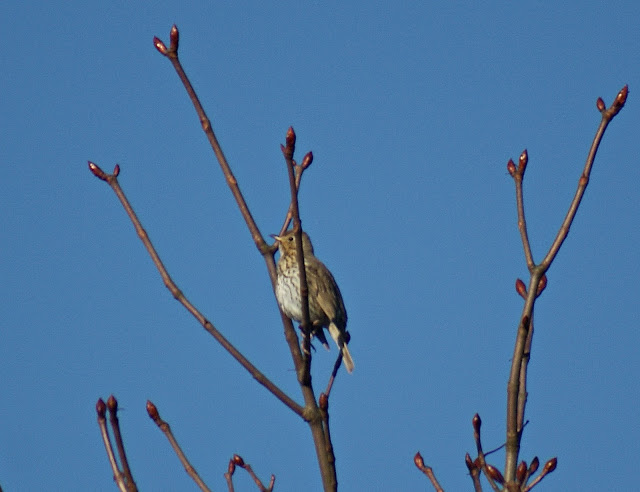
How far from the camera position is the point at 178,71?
4059 mm

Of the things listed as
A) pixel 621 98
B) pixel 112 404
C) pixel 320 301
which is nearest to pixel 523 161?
pixel 621 98

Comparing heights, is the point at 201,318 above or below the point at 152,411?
above

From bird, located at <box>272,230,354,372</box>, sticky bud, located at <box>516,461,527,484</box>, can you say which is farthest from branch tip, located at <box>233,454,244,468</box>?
bird, located at <box>272,230,354,372</box>

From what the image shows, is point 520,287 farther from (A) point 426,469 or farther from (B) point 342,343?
(B) point 342,343

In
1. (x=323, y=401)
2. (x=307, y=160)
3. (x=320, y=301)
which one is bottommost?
(x=323, y=401)

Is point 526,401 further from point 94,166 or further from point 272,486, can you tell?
point 94,166

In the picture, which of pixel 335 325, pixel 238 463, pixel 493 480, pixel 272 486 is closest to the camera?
pixel 493 480

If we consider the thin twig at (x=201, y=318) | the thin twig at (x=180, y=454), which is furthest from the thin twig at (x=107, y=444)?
the thin twig at (x=201, y=318)

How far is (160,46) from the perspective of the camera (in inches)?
166

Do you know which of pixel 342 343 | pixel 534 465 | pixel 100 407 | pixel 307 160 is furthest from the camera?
pixel 342 343

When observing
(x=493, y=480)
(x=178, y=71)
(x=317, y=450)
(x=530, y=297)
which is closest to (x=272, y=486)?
(x=317, y=450)

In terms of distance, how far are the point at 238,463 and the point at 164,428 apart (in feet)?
2.91

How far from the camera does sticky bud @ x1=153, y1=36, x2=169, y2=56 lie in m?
4.16

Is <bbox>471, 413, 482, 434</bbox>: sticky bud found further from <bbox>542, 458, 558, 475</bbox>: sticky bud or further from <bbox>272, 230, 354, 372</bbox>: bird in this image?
<bbox>272, 230, 354, 372</bbox>: bird
